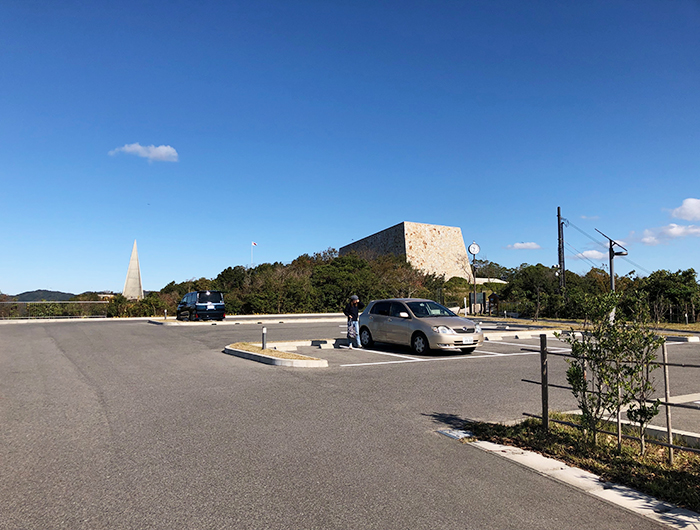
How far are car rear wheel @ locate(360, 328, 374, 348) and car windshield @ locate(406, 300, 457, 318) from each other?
187cm

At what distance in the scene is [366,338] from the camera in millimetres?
15461

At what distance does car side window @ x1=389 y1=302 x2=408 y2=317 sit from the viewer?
14.3 m

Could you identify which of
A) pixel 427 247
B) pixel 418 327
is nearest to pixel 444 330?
pixel 418 327

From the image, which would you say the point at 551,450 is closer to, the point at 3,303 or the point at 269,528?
the point at 269,528

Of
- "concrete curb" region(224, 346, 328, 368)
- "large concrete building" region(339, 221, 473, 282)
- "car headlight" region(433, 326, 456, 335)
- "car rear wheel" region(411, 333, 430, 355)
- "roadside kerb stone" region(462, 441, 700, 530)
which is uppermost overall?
"large concrete building" region(339, 221, 473, 282)

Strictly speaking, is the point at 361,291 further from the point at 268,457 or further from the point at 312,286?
the point at 268,457

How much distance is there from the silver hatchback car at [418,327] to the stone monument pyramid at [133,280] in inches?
1650

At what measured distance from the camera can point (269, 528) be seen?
3438 millimetres

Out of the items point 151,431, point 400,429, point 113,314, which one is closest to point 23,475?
point 151,431

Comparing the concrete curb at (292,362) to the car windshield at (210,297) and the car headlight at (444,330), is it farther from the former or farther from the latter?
the car windshield at (210,297)

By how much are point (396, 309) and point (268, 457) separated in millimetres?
9802

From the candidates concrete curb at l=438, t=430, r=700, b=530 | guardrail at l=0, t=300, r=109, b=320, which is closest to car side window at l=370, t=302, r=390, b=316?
concrete curb at l=438, t=430, r=700, b=530

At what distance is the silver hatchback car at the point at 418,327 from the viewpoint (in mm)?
13195

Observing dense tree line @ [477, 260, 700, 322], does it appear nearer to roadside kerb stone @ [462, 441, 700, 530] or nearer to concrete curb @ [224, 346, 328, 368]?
concrete curb @ [224, 346, 328, 368]
